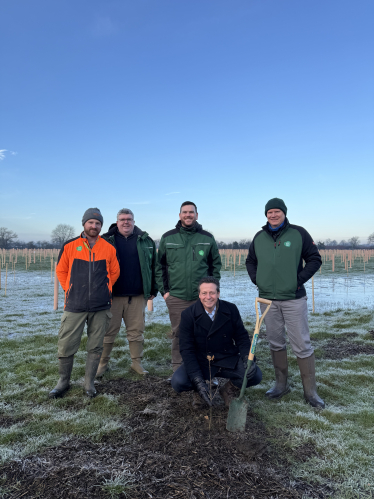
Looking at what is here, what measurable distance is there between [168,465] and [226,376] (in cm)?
111

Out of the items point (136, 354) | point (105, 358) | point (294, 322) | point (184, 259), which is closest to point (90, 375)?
Result: point (105, 358)

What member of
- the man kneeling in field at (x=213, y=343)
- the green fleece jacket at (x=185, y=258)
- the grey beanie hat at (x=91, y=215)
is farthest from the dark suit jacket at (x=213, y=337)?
the grey beanie hat at (x=91, y=215)

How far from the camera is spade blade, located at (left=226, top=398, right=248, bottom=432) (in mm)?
2594

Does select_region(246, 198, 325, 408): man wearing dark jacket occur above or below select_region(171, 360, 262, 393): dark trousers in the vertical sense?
above

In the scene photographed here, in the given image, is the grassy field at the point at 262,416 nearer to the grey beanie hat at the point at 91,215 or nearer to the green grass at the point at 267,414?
the green grass at the point at 267,414

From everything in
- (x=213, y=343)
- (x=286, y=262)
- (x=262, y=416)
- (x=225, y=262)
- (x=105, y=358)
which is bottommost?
(x=262, y=416)

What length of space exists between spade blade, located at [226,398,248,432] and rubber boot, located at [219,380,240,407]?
1.58 feet

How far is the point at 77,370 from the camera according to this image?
4254mm

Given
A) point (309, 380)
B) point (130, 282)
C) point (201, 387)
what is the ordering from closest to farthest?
point (201, 387) < point (309, 380) < point (130, 282)

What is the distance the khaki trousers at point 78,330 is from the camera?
11.1ft

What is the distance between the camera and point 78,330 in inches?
135

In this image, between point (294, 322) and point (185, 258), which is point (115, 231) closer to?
point (185, 258)

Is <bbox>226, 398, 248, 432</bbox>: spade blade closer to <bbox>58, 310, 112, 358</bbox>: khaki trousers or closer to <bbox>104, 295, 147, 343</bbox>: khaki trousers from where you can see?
<bbox>58, 310, 112, 358</bbox>: khaki trousers

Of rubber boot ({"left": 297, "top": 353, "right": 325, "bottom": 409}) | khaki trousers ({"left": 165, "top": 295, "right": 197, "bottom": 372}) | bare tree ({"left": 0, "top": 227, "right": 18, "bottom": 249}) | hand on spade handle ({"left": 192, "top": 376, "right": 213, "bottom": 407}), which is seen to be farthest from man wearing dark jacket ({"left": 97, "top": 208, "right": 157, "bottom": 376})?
bare tree ({"left": 0, "top": 227, "right": 18, "bottom": 249})
